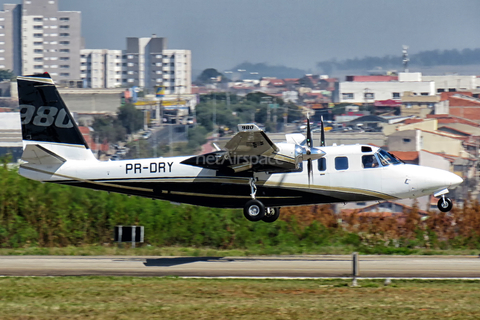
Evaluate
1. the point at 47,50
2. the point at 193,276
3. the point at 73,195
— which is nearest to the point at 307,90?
the point at 47,50

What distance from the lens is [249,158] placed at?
67.9ft

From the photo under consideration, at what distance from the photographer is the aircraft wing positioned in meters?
19.5

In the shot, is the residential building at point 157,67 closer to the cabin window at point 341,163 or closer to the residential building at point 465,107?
the residential building at point 465,107

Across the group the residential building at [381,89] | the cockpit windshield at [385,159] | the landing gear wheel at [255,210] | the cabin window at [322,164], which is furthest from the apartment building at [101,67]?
the cockpit windshield at [385,159]

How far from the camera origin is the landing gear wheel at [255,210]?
825 inches

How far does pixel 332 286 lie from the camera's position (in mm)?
15578

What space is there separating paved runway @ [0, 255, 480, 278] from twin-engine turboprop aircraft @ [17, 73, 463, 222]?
202 centimetres

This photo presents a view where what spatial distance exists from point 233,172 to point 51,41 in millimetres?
140204

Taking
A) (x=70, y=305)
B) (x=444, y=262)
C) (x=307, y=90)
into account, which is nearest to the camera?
(x=70, y=305)

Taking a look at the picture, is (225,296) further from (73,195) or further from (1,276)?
(73,195)

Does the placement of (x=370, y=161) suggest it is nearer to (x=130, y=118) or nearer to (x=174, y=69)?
(x=130, y=118)

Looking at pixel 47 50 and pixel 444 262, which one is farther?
pixel 47 50

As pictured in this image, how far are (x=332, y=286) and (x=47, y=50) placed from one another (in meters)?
148

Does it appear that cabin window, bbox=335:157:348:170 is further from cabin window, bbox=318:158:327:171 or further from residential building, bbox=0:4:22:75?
residential building, bbox=0:4:22:75
